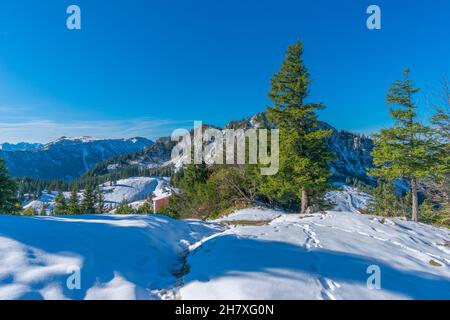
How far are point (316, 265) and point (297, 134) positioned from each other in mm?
11505

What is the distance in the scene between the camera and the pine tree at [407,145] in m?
15.5

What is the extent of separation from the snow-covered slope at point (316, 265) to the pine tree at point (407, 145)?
7.43 m

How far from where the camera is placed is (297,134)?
16.3 m

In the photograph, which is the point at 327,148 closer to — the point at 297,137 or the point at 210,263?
the point at 297,137

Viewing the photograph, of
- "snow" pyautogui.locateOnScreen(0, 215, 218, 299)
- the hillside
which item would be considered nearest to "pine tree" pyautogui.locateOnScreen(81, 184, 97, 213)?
"snow" pyautogui.locateOnScreen(0, 215, 218, 299)

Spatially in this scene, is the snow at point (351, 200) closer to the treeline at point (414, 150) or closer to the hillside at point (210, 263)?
the treeline at point (414, 150)

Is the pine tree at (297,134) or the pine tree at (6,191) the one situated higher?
the pine tree at (297,134)

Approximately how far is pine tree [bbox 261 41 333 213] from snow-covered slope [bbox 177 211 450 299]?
6965 millimetres

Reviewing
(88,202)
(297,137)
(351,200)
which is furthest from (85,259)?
(351,200)

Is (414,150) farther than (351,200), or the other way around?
(351,200)

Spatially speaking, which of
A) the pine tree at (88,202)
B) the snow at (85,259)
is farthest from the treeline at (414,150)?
the pine tree at (88,202)

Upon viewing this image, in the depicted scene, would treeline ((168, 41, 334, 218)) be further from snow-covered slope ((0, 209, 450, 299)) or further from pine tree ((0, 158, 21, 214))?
pine tree ((0, 158, 21, 214))

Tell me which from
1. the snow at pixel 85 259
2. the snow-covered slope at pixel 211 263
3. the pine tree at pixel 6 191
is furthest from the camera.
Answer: the pine tree at pixel 6 191

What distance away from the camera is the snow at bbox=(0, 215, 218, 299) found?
15.0 ft
